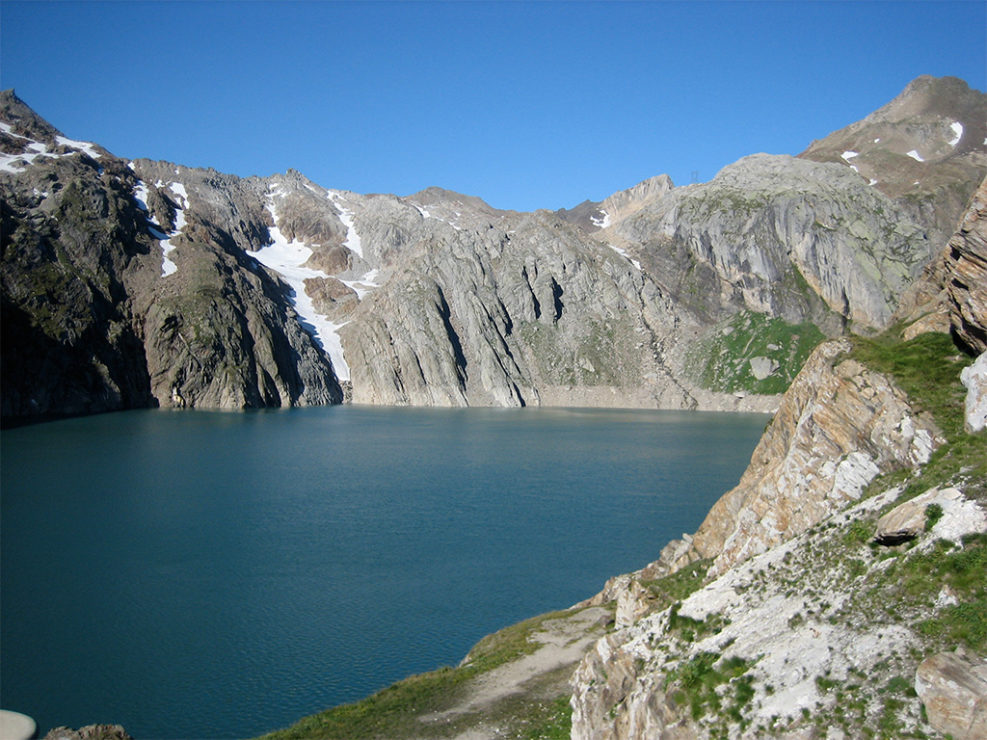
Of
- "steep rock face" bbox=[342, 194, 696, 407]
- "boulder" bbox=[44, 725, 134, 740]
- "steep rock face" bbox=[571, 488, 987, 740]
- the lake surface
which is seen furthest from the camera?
"steep rock face" bbox=[342, 194, 696, 407]

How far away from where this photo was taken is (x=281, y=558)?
138ft

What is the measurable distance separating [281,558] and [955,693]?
122 ft

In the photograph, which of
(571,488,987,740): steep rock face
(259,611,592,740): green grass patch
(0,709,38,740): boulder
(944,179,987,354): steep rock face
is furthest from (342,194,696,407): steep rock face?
(571,488,987,740): steep rock face

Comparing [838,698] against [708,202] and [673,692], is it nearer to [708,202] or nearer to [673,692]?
[673,692]

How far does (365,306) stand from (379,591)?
16475cm

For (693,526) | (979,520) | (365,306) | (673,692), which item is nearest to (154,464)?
(693,526)

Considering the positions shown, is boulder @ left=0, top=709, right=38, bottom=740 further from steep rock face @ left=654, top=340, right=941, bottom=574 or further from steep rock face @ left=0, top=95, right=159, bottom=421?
steep rock face @ left=0, top=95, right=159, bottom=421

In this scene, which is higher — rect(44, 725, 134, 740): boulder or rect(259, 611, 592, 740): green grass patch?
rect(44, 725, 134, 740): boulder

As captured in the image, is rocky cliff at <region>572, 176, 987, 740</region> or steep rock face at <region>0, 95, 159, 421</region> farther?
steep rock face at <region>0, 95, 159, 421</region>

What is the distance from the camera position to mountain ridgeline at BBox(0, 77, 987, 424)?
147 metres

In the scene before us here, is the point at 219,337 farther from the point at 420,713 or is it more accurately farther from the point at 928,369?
the point at 928,369

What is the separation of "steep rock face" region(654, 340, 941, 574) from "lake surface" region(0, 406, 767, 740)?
46.7 feet

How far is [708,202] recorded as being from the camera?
650 feet

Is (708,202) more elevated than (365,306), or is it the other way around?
(708,202)
